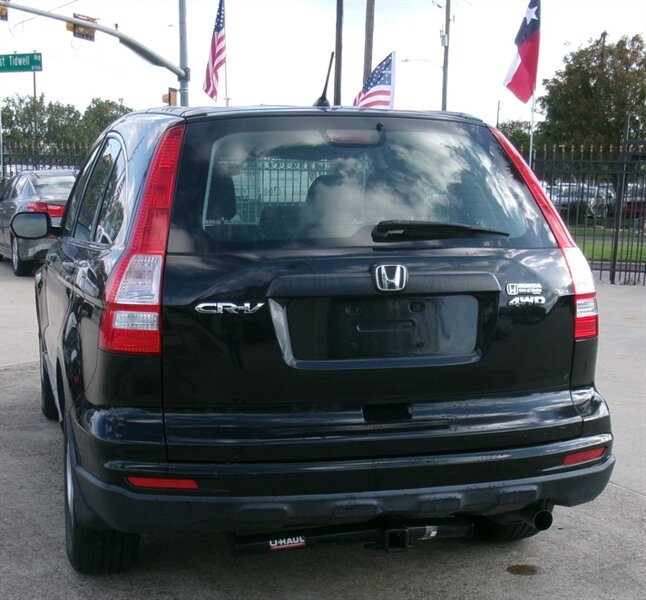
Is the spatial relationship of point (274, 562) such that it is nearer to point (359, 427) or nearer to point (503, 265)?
point (359, 427)

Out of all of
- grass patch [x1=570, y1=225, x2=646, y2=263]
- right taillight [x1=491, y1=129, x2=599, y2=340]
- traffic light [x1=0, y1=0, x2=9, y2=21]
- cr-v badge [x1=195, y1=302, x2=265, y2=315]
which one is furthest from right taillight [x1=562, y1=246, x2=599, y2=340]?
traffic light [x1=0, y1=0, x2=9, y2=21]

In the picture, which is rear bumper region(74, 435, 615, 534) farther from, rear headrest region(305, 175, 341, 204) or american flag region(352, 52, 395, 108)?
american flag region(352, 52, 395, 108)

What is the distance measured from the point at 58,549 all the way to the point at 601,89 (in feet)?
126

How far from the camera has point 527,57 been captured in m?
15.6

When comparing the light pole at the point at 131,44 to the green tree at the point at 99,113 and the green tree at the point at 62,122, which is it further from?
the green tree at the point at 99,113

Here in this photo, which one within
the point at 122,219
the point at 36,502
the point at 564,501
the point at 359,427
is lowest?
the point at 36,502

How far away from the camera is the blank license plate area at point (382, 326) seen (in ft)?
10.3

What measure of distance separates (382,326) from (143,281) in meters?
0.82

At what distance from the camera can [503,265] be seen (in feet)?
10.8

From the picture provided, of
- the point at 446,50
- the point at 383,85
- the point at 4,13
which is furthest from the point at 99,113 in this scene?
the point at 383,85

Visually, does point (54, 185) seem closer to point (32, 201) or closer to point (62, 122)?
point (32, 201)

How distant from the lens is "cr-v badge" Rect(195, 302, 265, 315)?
3039 mm

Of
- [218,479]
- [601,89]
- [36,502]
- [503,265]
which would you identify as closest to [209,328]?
[218,479]

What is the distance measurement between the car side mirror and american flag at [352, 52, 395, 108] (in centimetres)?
1233
